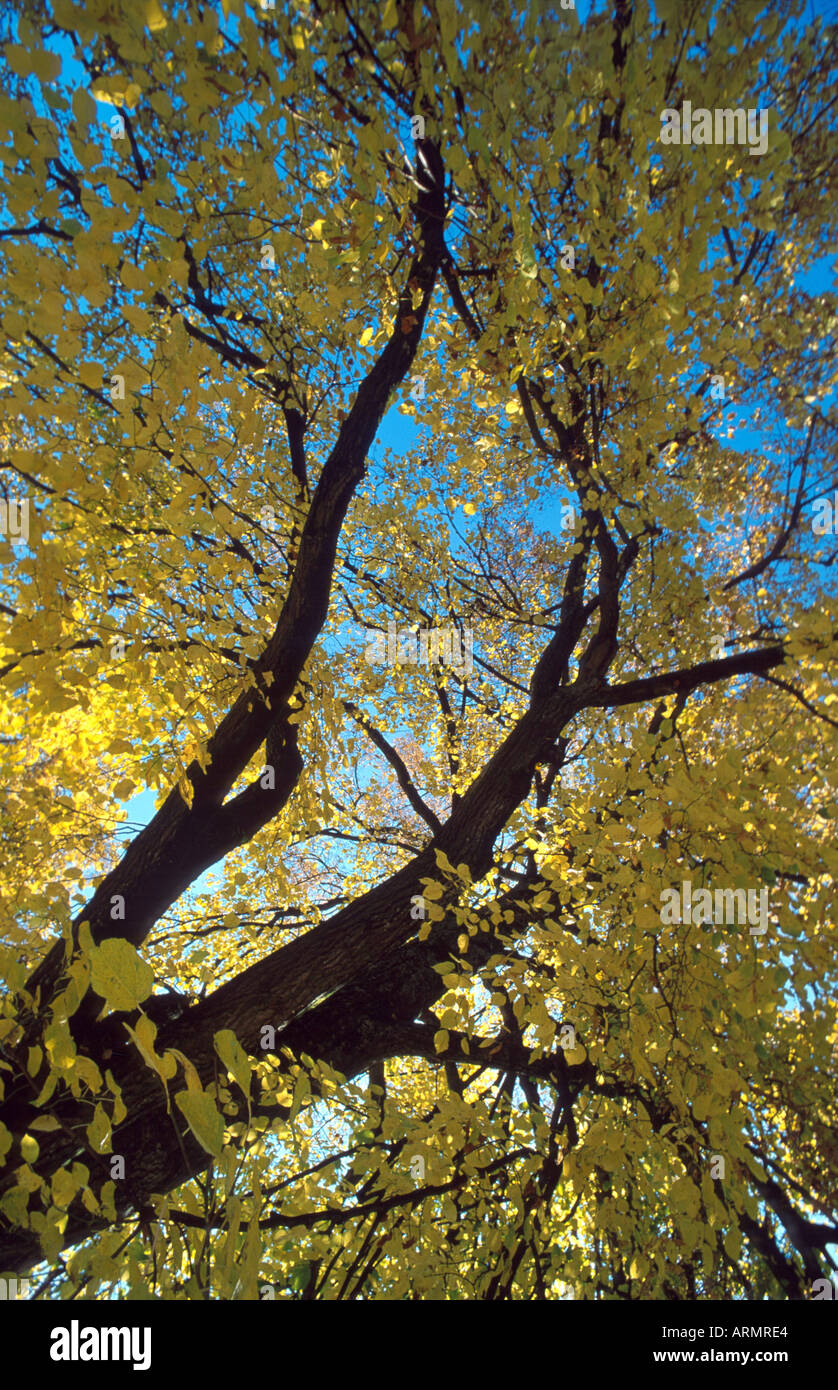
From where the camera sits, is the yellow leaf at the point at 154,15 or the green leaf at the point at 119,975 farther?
the yellow leaf at the point at 154,15

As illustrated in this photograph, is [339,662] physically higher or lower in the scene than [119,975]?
higher

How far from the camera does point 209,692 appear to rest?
11.5ft

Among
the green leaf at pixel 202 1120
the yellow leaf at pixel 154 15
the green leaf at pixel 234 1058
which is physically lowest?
the green leaf at pixel 202 1120

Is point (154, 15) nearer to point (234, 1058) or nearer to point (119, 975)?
point (119, 975)

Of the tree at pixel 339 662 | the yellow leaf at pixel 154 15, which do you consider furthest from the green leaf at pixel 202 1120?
the yellow leaf at pixel 154 15

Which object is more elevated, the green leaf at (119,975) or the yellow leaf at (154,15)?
the yellow leaf at (154,15)

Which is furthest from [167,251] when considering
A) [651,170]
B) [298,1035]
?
[298,1035]

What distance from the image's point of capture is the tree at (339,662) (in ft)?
6.48

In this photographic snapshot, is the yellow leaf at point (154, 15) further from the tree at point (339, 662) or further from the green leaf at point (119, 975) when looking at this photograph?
the green leaf at point (119, 975)

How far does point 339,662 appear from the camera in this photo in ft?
19.5

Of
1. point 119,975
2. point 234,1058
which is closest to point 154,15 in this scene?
point 119,975

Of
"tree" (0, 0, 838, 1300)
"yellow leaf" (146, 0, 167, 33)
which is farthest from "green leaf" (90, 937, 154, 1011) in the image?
"yellow leaf" (146, 0, 167, 33)

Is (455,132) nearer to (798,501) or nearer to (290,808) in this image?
(798,501)

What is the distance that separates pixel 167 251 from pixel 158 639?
5.52ft
